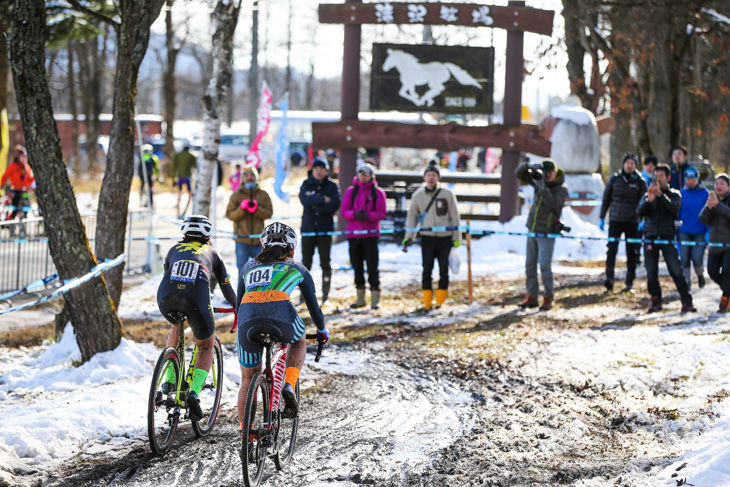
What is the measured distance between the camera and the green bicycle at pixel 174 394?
6426 millimetres

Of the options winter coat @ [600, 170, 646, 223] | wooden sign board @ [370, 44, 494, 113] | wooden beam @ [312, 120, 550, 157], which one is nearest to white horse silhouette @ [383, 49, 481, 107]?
wooden sign board @ [370, 44, 494, 113]

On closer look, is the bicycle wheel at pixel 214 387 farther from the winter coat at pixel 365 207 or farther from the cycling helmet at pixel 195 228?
the winter coat at pixel 365 207

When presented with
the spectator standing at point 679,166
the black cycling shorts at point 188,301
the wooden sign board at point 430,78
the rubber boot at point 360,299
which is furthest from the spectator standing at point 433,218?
the wooden sign board at point 430,78

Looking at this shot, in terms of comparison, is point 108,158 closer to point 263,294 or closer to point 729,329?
point 263,294

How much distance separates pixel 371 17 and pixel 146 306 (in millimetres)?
8431

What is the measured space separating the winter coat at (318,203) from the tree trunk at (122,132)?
307 centimetres

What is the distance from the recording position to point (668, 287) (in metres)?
14.4

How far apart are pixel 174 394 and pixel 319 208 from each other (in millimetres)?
6313

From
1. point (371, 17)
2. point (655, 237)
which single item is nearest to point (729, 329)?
point (655, 237)

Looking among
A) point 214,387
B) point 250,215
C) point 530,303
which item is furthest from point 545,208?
point 214,387

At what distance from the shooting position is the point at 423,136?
18828 mm

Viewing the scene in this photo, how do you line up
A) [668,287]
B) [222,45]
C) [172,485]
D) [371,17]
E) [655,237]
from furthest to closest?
[371,17] → [668,287] → [222,45] → [655,237] → [172,485]

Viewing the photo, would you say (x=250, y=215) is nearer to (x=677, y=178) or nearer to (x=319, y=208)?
(x=319, y=208)

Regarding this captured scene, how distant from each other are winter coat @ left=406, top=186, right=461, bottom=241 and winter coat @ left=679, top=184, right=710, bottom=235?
3.41 m
